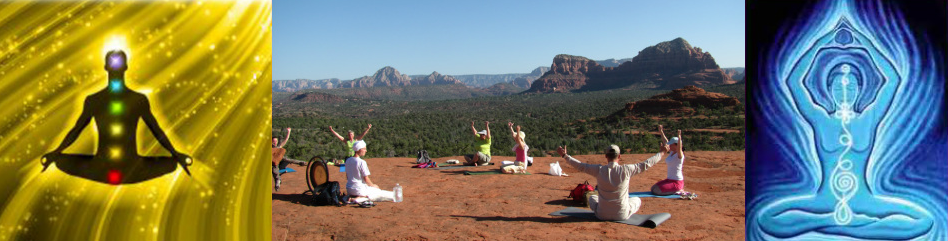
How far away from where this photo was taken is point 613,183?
6.66 metres

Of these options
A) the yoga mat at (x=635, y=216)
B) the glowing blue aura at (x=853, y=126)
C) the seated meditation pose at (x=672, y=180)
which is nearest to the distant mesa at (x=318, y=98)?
the seated meditation pose at (x=672, y=180)

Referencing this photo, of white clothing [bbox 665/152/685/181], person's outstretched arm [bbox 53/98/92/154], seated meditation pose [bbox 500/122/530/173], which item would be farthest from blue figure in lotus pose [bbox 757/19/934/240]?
seated meditation pose [bbox 500/122/530/173]

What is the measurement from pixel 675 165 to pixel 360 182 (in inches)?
187

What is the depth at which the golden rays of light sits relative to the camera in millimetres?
4238

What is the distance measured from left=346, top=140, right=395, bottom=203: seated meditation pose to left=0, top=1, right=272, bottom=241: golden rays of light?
338 centimetres

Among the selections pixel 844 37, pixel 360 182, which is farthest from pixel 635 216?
pixel 360 182

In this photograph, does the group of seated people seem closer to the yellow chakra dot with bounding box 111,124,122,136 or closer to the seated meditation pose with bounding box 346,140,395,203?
the seated meditation pose with bounding box 346,140,395,203

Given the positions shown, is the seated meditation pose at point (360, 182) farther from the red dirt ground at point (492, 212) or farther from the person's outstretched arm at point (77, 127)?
the person's outstretched arm at point (77, 127)

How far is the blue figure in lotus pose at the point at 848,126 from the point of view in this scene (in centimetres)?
472

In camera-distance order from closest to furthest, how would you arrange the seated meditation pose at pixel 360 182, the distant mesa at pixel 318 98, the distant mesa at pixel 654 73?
the seated meditation pose at pixel 360 182
the distant mesa at pixel 318 98
the distant mesa at pixel 654 73

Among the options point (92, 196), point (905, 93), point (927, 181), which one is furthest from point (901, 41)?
point (92, 196)

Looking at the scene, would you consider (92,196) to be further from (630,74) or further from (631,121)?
(630,74)

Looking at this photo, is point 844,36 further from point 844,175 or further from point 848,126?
point 844,175

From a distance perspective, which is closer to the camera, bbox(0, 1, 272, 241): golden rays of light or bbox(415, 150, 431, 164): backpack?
bbox(0, 1, 272, 241): golden rays of light
